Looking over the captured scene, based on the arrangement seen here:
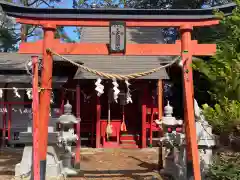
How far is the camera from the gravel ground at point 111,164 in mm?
7426

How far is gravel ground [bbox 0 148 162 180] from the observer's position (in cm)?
743

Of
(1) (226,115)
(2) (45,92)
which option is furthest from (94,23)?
(1) (226,115)

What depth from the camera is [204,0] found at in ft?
58.0

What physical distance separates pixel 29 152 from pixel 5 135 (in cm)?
652

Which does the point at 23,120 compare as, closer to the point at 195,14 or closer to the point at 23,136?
the point at 23,136

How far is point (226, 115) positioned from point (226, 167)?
1009mm

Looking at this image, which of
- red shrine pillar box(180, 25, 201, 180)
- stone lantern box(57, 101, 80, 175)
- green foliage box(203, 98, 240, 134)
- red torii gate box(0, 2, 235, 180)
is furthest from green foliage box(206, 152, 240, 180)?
stone lantern box(57, 101, 80, 175)

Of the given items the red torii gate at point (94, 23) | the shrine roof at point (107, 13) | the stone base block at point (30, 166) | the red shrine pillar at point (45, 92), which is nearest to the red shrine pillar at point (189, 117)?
the red torii gate at point (94, 23)

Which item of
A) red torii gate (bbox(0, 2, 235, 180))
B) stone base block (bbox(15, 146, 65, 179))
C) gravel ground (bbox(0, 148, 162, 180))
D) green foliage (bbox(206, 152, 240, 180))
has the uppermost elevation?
red torii gate (bbox(0, 2, 235, 180))

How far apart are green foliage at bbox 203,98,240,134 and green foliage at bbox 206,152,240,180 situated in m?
0.54

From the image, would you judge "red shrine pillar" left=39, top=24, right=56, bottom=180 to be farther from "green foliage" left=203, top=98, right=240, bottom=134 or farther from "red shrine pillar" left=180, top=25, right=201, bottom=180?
"green foliage" left=203, top=98, right=240, bottom=134

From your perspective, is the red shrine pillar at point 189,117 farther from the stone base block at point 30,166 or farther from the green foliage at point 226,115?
the stone base block at point 30,166

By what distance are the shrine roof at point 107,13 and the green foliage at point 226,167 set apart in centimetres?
268

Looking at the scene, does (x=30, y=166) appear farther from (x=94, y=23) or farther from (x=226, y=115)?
(x=226, y=115)
